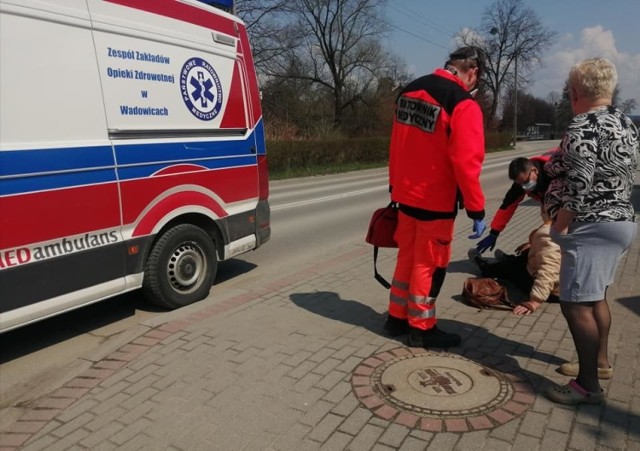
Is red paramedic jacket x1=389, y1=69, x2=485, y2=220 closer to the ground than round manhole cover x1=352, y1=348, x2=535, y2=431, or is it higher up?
higher up

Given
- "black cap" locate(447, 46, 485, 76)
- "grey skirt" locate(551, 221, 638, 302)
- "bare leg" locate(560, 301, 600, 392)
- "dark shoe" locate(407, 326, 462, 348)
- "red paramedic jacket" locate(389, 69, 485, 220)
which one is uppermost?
"black cap" locate(447, 46, 485, 76)

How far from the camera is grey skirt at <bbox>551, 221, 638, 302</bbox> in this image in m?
2.77

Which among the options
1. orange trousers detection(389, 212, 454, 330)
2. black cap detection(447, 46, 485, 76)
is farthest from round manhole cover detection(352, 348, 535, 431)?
black cap detection(447, 46, 485, 76)

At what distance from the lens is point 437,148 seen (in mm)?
3516

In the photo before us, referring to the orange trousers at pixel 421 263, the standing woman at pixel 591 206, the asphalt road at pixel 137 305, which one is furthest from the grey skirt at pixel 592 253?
the asphalt road at pixel 137 305

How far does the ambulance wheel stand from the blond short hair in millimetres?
3512

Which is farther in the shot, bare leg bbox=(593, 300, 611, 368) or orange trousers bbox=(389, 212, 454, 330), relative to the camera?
orange trousers bbox=(389, 212, 454, 330)

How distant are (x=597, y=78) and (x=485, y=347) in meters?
2.02

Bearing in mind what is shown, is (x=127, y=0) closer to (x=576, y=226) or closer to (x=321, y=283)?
(x=321, y=283)

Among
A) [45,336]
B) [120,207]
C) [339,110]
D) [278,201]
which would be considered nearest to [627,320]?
[120,207]

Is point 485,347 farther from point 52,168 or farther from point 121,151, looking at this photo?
point 52,168

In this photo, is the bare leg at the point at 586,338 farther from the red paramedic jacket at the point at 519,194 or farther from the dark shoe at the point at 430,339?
the dark shoe at the point at 430,339

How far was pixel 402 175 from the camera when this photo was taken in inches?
147

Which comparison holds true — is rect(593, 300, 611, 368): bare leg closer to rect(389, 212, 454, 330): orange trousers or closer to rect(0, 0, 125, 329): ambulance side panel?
rect(389, 212, 454, 330): orange trousers
